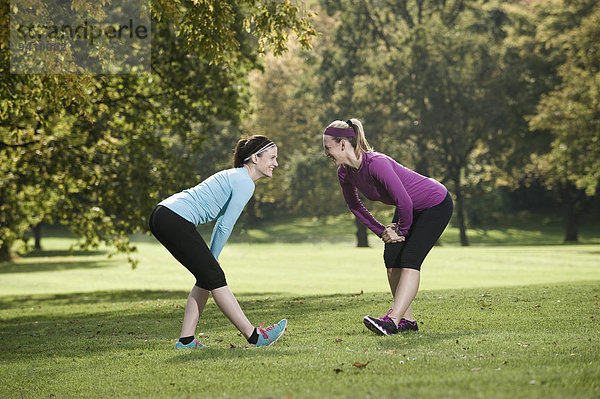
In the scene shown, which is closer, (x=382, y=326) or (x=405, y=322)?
(x=382, y=326)

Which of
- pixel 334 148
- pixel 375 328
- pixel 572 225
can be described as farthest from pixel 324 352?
pixel 572 225

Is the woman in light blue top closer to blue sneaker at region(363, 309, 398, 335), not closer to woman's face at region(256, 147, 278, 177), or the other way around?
woman's face at region(256, 147, 278, 177)

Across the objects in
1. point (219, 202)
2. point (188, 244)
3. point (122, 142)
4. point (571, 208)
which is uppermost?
point (219, 202)

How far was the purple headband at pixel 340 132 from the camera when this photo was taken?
7617mm

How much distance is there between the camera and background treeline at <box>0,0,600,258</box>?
2002cm

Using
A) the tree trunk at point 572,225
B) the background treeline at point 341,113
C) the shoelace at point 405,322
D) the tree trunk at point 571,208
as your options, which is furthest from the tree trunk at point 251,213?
the shoelace at point 405,322

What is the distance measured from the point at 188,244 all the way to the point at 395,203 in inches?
86.0

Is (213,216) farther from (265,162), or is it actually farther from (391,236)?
(391,236)

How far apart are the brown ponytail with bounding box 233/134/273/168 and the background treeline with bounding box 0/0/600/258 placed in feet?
17.9

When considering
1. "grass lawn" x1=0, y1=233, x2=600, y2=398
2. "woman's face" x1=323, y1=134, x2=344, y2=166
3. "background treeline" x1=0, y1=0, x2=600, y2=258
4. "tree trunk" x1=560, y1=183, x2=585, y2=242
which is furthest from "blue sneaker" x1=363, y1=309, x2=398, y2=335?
"tree trunk" x1=560, y1=183, x2=585, y2=242

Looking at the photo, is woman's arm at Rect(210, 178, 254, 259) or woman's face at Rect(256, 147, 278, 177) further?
woman's face at Rect(256, 147, 278, 177)

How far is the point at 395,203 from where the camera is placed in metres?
7.77

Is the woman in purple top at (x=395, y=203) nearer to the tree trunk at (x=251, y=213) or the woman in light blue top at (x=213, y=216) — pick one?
the woman in light blue top at (x=213, y=216)

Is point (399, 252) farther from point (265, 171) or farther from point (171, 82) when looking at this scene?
point (171, 82)
